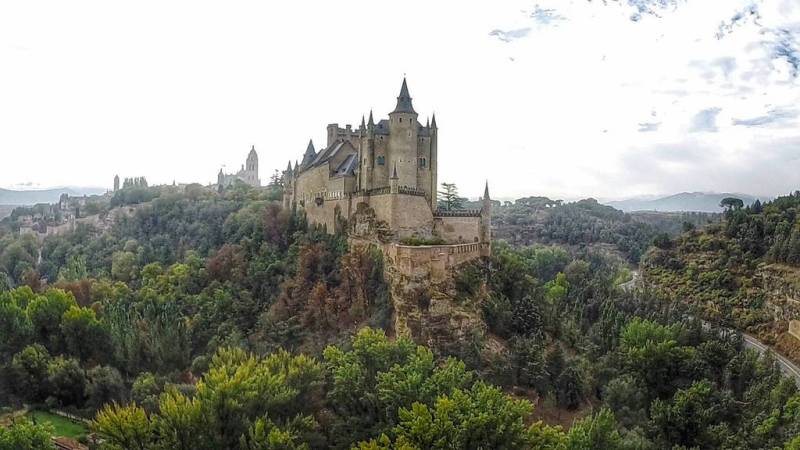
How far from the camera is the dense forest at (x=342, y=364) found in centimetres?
2752

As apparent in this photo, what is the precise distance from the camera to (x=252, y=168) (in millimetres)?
157000

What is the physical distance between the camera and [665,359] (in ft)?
156

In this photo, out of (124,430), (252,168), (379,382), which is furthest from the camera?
(252,168)

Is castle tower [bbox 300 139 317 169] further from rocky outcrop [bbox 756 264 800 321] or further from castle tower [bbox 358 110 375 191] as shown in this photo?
rocky outcrop [bbox 756 264 800 321]

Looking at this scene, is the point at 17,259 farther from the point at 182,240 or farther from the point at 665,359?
the point at 665,359

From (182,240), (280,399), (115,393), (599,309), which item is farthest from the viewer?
(182,240)

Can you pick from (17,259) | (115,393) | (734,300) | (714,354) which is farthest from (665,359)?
(17,259)

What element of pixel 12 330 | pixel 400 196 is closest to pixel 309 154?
pixel 400 196

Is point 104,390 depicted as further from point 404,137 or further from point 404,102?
point 404,102

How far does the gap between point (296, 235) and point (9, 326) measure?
86.4ft

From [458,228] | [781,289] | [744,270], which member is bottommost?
[781,289]

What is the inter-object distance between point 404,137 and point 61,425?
34462mm

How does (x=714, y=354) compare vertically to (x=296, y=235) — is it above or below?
below

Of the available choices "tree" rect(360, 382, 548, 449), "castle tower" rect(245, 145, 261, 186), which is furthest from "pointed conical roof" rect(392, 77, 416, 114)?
"castle tower" rect(245, 145, 261, 186)
